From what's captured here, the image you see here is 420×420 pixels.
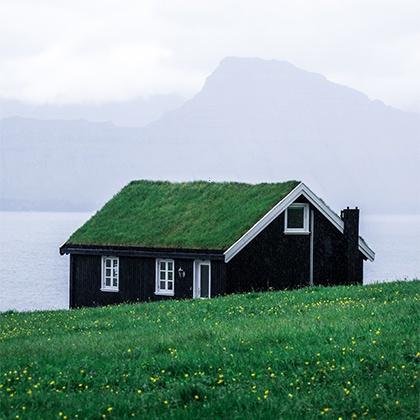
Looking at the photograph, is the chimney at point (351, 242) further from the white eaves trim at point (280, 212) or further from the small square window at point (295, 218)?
the small square window at point (295, 218)

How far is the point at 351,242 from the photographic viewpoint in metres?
50.9

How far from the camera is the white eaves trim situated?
4606cm

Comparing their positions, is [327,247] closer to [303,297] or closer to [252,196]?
[252,196]

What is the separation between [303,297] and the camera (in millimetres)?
33156

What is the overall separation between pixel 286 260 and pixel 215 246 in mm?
4035

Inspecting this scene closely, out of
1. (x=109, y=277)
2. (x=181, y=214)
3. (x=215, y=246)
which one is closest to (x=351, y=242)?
(x=215, y=246)

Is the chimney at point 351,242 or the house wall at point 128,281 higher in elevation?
the chimney at point 351,242

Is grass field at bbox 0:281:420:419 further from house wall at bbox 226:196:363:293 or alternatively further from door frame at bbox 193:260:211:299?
door frame at bbox 193:260:211:299

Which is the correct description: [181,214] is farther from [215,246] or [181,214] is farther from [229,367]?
[229,367]

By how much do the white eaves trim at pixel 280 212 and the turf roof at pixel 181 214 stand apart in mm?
243

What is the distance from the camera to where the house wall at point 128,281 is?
47.3 metres

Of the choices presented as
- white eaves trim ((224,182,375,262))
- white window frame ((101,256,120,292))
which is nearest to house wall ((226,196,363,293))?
white eaves trim ((224,182,375,262))

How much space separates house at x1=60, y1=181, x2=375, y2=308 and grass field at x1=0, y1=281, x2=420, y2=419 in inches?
693

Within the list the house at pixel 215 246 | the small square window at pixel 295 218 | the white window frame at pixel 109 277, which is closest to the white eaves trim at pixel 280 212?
the house at pixel 215 246
